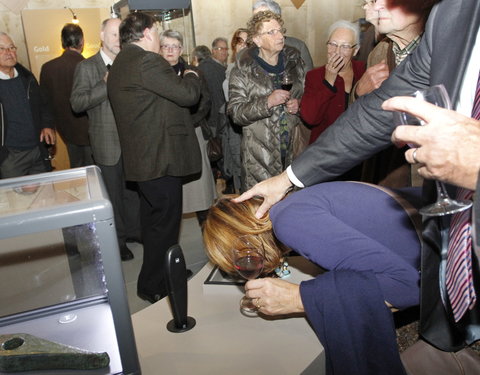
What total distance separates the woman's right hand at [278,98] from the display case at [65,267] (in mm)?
1879

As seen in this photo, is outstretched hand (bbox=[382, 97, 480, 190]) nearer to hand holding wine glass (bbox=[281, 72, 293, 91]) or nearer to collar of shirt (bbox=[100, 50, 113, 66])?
hand holding wine glass (bbox=[281, 72, 293, 91])

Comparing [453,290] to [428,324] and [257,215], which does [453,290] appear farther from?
[257,215]

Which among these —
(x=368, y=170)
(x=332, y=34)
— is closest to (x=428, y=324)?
(x=368, y=170)

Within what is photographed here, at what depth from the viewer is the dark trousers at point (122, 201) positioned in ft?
11.8

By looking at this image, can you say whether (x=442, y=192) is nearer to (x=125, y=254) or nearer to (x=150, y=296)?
(x=150, y=296)

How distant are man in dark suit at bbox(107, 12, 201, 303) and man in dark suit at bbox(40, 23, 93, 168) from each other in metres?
1.42

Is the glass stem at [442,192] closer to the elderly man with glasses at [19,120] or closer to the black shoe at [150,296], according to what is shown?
the black shoe at [150,296]

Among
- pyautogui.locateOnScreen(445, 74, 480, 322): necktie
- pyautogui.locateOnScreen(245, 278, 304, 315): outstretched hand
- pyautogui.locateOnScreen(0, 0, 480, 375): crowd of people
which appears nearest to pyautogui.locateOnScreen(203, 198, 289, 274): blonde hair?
pyautogui.locateOnScreen(0, 0, 480, 375): crowd of people

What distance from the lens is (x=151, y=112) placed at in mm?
2744

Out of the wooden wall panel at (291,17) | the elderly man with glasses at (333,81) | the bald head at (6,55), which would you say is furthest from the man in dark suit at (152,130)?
the wooden wall panel at (291,17)

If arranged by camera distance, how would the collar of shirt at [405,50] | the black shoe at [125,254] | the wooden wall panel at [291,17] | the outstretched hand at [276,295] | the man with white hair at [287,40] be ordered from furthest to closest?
the wooden wall panel at [291,17] < the black shoe at [125,254] < the man with white hair at [287,40] < the collar of shirt at [405,50] < the outstretched hand at [276,295]

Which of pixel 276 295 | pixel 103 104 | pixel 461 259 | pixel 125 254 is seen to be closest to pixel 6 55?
pixel 103 104

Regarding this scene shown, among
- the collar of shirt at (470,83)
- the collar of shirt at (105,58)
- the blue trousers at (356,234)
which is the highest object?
the collar of shirt at (105,58)

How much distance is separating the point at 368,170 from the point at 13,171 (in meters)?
2.91
